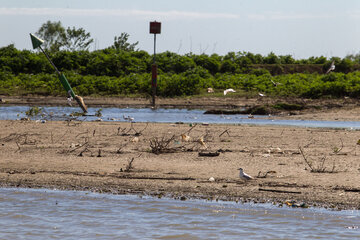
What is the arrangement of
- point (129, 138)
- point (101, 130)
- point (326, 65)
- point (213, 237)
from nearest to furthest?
1. point (213, 237)
2. point (129, 138)
3. point (101, 130)
4. point (326, 65)

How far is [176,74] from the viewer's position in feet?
105


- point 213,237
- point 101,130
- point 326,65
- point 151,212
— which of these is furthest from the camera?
point 326,65

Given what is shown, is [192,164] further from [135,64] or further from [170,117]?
[135,64]

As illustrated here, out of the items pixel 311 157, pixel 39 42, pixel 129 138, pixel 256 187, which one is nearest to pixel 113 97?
pixel 39 42

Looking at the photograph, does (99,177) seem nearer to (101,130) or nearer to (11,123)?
(101,130)

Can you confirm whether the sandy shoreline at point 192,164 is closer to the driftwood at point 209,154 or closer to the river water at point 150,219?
the driftwood at point 209,154

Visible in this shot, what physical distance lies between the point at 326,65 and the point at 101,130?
24986 millimetres

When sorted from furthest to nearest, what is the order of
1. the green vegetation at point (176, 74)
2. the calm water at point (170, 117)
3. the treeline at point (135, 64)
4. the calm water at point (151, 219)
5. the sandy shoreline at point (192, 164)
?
the treeline at point (135, 64), the green vegetation at point (176, 74), the calm water at point (170, 117), the sandy shoreline at point (192, 164), the calm water at point (151, 219)

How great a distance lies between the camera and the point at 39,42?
18.1 metres

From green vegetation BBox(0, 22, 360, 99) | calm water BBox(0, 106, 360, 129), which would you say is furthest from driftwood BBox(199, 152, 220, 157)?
green vegetation BBox(0, 22, 360, 99)

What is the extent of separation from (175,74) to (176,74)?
52 cm

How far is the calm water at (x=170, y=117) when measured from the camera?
18.6 metres

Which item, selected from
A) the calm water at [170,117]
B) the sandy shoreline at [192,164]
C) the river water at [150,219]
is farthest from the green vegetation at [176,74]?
the river water at [150,219]

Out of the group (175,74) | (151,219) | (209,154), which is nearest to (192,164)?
(209,154)
